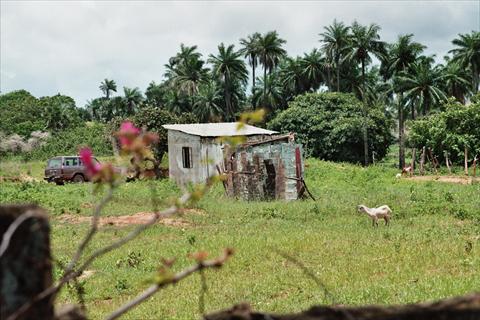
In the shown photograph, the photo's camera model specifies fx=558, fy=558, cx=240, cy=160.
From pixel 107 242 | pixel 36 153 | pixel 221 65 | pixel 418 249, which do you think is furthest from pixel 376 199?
pixel 221 65

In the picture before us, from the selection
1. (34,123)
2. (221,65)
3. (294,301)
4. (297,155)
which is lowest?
(294,301)

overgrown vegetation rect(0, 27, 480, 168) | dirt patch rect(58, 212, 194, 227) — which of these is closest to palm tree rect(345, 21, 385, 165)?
overgrown vegetation rect(0, 27, 480, 168)

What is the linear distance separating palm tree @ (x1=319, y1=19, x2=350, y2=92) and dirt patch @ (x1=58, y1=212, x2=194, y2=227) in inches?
1775

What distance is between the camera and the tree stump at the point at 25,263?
1.67 meters

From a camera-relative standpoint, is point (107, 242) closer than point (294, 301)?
No

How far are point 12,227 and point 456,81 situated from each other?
63017mm

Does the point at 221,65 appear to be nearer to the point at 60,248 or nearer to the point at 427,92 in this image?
the point at 427,92

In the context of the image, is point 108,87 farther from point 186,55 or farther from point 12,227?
point 12,227

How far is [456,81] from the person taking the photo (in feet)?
195

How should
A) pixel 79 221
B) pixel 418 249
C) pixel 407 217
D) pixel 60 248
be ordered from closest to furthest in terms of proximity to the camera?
pixel 418 249, pixel 60 248, pixel 407 217, pixel 79 221

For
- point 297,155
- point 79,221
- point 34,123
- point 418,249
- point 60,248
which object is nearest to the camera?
point 418,249

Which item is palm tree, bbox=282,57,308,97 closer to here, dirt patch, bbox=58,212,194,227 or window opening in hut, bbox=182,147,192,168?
window opening in hut, bbox=182,147,192,168

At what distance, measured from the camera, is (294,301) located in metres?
8.05

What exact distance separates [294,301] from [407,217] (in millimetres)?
9830
